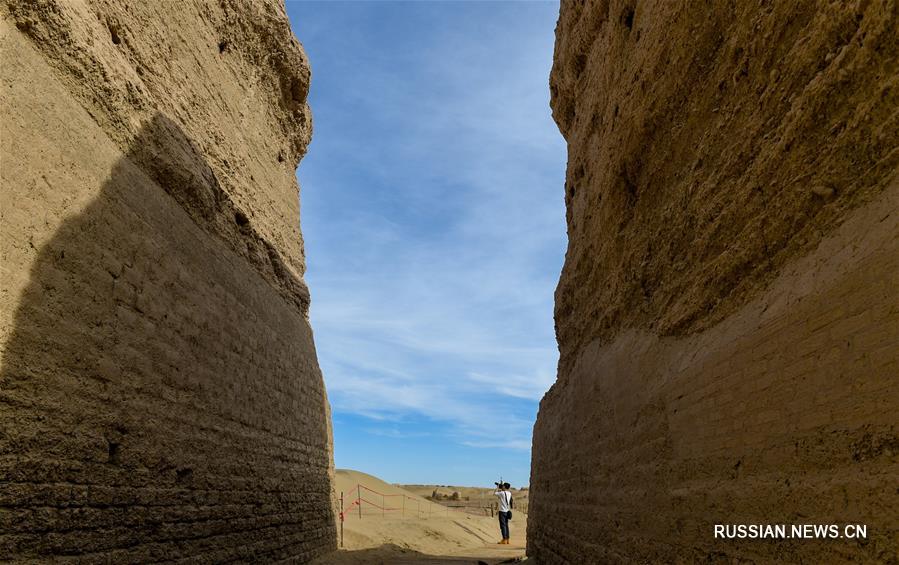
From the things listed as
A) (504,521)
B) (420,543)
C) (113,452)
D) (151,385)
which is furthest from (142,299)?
(504,521)

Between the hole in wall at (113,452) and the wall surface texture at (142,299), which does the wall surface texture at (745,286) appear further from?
the hole in wall at (113,452)

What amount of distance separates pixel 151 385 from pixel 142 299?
2.23 feet

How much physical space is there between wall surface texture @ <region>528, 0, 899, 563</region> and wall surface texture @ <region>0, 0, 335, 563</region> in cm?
363

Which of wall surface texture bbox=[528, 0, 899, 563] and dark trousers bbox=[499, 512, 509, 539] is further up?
wall surface texture bbox=[528, 0, 899, 563]

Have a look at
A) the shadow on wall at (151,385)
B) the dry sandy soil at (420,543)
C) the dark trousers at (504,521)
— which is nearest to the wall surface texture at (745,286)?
the shadow on wall at (151,385)

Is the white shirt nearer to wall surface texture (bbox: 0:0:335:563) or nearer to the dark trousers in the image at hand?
the dark trousers

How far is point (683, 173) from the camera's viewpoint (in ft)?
15.3

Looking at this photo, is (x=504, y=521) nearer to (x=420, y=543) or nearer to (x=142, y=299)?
(x=420, y=543)

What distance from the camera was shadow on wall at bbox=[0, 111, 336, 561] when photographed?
3.65m

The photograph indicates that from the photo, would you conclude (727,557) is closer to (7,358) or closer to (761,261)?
(761,261)

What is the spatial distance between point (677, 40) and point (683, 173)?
101 centimetres

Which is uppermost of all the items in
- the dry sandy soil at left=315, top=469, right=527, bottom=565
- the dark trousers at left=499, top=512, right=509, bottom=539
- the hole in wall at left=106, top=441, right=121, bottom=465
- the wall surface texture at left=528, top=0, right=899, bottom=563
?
the wall surface texture at left=528, top=0, right=899, bottom=563

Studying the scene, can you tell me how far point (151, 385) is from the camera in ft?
16.0

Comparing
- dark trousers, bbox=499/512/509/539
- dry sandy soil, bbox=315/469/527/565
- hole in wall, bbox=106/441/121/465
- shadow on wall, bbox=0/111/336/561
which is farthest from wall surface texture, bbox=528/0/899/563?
dark trousers, bbox=499/512/509/539
